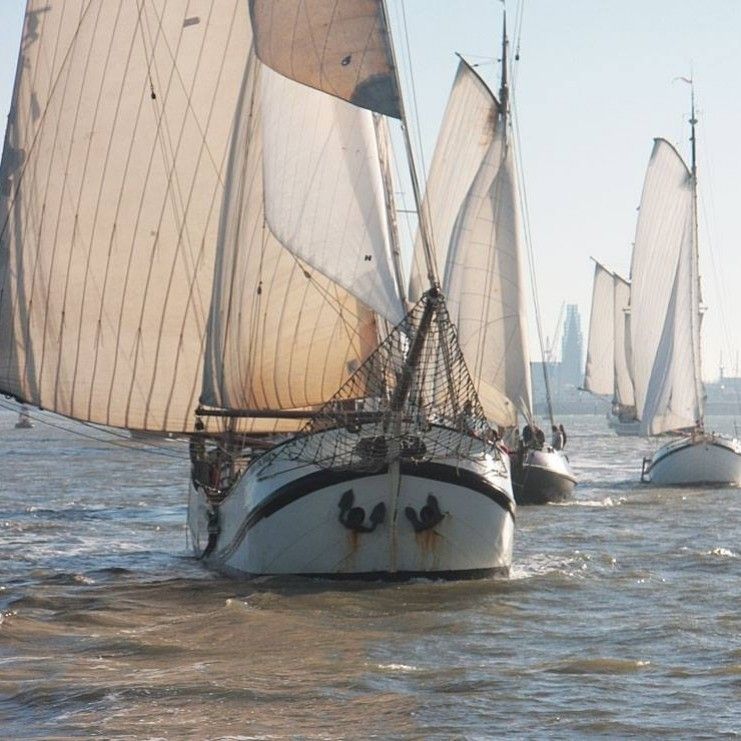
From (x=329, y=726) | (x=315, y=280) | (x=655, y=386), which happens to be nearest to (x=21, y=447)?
(x=655, y=386)

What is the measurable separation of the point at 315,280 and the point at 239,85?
4.35 m

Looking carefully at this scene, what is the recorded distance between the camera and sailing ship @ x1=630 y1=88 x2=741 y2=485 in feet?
194

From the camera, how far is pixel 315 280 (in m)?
28.0

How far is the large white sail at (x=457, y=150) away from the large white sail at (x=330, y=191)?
2198cm

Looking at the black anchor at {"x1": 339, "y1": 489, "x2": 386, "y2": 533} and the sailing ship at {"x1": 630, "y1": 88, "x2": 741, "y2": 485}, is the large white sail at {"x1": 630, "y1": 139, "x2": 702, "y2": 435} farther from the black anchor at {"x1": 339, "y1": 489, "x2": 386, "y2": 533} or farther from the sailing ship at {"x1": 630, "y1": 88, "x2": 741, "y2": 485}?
the black anchor at {"x1": 339, "y1": 489, "x2": 386, "y2": 533}

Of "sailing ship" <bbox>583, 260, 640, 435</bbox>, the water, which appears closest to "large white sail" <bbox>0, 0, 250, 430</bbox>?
the water

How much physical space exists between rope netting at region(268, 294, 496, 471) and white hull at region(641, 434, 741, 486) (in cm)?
3392

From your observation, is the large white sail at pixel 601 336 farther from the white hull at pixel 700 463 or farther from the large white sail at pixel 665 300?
the white hull at pixel 700 463

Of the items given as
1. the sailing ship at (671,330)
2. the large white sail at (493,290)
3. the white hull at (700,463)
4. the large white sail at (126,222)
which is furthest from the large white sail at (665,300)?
the large white sail at (126,222)

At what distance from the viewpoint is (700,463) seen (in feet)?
192

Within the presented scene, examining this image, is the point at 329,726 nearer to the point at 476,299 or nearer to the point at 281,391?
the point at 281,391

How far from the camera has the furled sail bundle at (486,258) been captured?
4666 centimetres

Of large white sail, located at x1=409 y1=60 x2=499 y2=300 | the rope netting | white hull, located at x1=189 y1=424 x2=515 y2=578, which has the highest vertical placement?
large white sail, located at x1=409 y1=60 x2=499 y2=300

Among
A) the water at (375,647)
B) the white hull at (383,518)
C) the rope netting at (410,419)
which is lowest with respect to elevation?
the water at (375,647)
